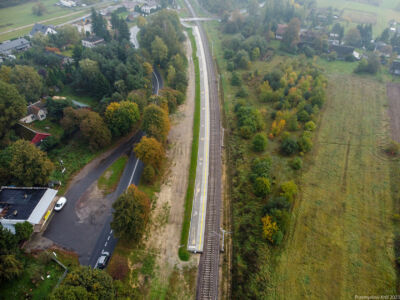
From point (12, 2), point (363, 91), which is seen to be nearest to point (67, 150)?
point (363, 91)

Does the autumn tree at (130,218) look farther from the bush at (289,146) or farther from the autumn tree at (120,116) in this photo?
the bush at (289,146)

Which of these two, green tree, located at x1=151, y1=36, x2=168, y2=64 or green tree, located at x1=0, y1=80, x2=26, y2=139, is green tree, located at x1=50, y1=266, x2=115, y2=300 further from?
green tree, located at x1=151, y1=36, x2=168, y2=64

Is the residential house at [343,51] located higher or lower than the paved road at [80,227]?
higher

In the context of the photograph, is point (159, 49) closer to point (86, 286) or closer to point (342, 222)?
point (342, 222)

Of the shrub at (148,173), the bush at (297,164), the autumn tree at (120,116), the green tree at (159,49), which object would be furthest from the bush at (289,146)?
the green tree at (159,49)

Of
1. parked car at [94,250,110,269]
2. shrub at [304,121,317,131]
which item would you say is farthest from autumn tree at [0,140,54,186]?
shrub at [304,121,317,131]

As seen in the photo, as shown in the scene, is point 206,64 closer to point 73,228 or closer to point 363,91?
point 363,91
